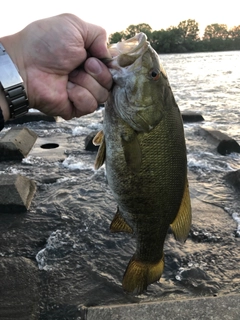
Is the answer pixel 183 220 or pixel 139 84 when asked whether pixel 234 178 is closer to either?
pixel 183 220

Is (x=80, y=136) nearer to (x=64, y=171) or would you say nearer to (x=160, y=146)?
(x=64, y=171)

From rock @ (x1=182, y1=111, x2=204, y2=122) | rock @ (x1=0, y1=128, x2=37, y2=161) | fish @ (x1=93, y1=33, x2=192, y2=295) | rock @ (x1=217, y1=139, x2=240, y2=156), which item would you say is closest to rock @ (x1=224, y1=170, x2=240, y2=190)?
rock @ (x1=217, y1=139, x2=240, y2=156)

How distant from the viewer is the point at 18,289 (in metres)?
4.29

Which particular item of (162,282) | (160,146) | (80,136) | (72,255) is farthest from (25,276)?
(80,136)

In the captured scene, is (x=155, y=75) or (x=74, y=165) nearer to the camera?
(x=155, y=75)

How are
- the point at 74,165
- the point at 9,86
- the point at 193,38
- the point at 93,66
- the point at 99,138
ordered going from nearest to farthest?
the point at 93,66, the point at 9,86, the point at 99,138, the point at 74,165, the point at 193,38

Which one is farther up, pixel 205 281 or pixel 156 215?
pixel 156 215

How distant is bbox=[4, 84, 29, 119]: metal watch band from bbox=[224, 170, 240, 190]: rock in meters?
5.31

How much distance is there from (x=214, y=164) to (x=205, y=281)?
447 cm

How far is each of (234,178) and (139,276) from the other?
195 inches

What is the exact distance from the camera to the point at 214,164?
8547mm

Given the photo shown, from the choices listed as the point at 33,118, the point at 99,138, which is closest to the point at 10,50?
the point at 99,138

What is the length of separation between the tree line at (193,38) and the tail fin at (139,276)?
308ft

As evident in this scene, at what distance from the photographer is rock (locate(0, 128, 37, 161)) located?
9198 millimetres
